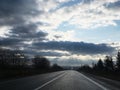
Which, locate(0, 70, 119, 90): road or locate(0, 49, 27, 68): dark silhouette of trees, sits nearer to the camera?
locate(0, 70, 119, 90): road

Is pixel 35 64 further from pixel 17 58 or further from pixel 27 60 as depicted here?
pixel 17 58

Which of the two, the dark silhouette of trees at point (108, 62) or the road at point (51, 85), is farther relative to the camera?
the dark silhouette of trees at point (108, 62)

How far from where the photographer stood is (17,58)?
154m

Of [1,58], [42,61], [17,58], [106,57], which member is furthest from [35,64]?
[1,58]

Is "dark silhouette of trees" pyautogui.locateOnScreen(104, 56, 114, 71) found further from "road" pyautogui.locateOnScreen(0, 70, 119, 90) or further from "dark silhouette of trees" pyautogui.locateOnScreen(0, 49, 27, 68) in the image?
"road" pyautogui.locateOnScreen(0, 70, 119, 90)

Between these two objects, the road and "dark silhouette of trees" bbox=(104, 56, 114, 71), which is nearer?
the road

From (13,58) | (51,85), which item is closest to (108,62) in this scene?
(13,58)

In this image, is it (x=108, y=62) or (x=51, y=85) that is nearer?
(x=51, y=85)

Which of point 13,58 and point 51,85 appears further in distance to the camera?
point 13,58

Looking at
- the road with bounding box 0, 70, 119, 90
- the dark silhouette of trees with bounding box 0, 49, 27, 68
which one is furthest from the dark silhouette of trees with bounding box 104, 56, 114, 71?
the road with bounding box 0, 70, 119, 90

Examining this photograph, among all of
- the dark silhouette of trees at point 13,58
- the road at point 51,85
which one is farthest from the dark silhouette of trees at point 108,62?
the road at point 51,85

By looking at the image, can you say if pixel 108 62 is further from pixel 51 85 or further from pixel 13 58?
pixel 51 85

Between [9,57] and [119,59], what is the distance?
56.5m

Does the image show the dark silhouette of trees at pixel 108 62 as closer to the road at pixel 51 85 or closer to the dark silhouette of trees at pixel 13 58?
the dark silhouette of trees at pixel 13 58
